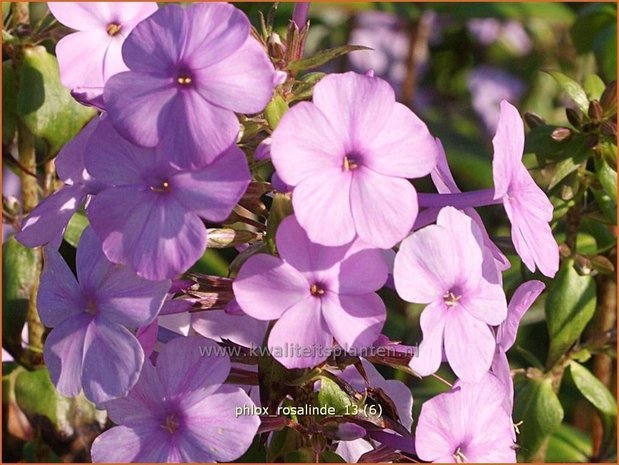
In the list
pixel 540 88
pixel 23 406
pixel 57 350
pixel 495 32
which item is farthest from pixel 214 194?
pixel 495 32

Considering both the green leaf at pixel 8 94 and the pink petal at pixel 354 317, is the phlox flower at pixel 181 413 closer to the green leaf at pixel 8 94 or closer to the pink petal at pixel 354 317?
the pink petal at pixel 354 317

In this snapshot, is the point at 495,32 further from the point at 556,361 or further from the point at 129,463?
the point at 129,463

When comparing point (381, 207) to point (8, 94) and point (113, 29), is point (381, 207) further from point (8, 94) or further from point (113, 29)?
point (8, 94)

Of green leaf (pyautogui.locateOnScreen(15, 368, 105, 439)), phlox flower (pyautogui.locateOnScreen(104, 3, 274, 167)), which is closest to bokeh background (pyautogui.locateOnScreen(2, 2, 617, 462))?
green leaf (pyautogui.locateOnScreen(15, 368, 105, 439))

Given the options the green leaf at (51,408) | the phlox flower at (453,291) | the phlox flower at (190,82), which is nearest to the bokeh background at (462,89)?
the green leaf at (51,408)

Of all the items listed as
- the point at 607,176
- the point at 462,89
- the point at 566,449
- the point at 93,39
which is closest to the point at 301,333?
the point at 93,39
